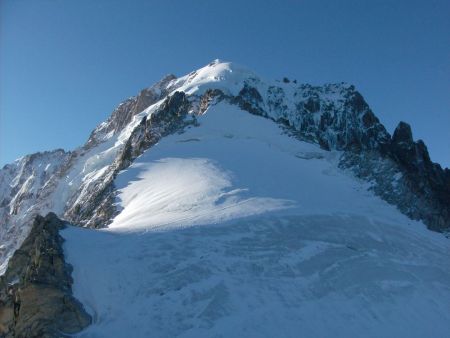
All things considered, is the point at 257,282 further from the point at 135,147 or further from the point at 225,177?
the point at 135,147

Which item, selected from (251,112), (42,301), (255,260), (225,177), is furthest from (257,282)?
(251,112)

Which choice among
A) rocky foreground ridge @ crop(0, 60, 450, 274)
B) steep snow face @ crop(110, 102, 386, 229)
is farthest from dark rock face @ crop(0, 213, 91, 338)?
rocky foreground ridge @ crop(0, 60, 450, 274)

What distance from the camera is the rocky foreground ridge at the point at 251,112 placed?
139 ft

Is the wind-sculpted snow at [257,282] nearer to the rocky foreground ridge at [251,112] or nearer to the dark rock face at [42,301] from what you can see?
the dark rock face at [42,301]

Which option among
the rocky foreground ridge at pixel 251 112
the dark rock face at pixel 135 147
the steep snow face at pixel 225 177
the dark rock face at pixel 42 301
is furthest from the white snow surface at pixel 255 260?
the rocky foreground ridge at pixel 251 112

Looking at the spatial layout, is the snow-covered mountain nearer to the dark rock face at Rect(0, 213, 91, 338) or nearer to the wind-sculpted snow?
the wind-sculpted snow

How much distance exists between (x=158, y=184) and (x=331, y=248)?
14.2 metres

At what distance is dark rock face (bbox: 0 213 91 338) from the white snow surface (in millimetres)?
580

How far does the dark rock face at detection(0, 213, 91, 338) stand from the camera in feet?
60.7

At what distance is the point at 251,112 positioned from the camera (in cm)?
5634

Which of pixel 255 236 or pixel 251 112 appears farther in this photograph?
pixel 251 112

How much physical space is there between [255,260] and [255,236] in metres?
2.76

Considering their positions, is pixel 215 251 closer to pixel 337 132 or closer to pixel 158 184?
pixel 158 184

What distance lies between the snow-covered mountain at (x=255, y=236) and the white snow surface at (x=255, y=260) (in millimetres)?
79
